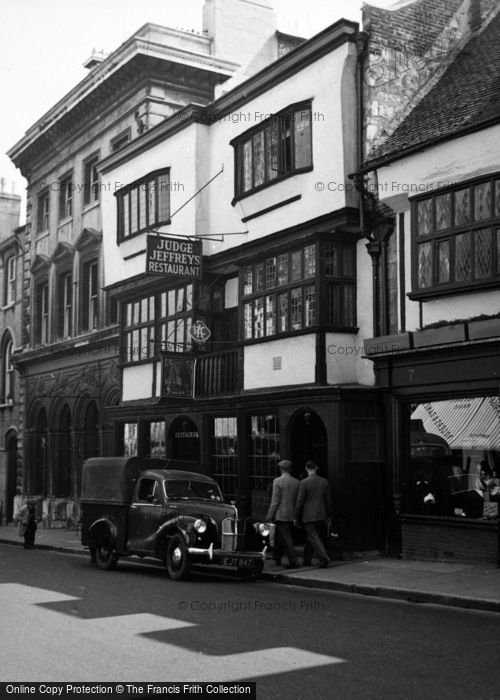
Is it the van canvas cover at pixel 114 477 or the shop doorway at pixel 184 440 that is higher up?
the shop doorway at pixel 184 440

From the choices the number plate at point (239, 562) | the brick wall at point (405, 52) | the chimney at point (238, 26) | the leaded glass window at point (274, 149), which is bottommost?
the number plate at point (239, 562)

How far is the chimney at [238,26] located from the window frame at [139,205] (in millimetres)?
7224

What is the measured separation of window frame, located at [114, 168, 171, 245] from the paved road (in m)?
12.7

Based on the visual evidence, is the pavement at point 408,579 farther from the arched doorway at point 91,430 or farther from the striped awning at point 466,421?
the arched doorway at point 91,430

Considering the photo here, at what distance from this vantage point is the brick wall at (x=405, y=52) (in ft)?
58.7

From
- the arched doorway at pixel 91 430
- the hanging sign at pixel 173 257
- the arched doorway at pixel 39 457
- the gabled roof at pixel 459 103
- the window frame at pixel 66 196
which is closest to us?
the gabled roof at pixel 459 103

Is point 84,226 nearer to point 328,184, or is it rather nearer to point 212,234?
point 212,234

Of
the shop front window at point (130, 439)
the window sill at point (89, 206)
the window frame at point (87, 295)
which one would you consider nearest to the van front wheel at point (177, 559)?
the shop front window at point (130, 439)

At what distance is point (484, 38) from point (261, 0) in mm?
14308

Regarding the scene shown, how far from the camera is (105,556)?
663 inches

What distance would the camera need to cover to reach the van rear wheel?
1658 centimetres

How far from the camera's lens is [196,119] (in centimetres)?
2258

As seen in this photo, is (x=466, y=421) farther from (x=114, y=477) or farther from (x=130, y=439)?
(x=130, y=439)

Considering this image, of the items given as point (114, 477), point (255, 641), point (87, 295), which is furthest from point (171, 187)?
point (255, 641)
